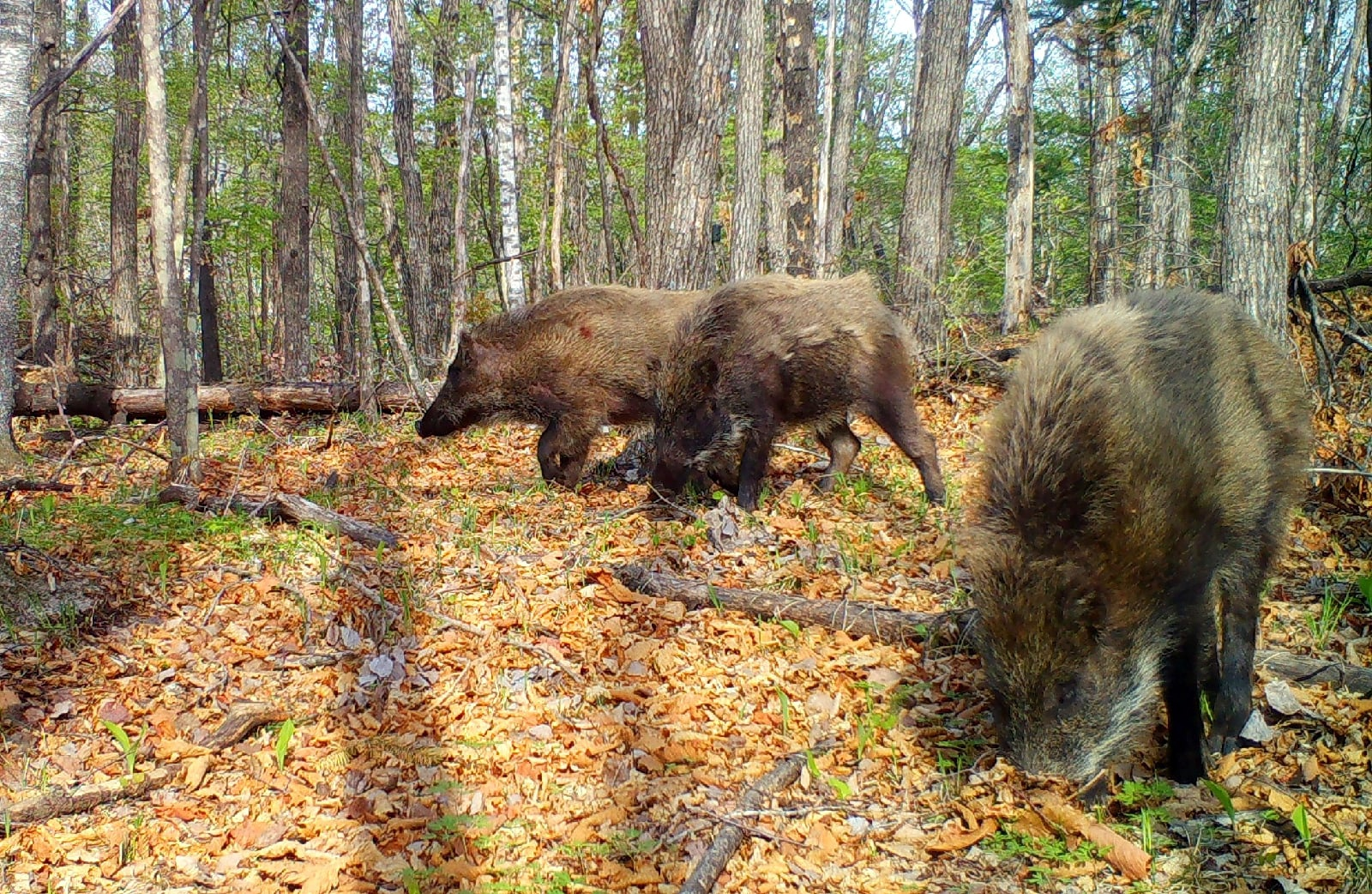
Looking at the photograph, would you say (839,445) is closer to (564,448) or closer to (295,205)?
(564,448)

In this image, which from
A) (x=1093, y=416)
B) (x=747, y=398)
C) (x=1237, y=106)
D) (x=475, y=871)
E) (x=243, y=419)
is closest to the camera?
(x=475, y=871)

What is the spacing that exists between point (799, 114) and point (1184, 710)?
10989mm

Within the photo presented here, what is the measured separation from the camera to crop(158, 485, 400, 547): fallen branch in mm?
5441

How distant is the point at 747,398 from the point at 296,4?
1045cm

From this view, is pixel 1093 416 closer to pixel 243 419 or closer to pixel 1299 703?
pixel 1299 703

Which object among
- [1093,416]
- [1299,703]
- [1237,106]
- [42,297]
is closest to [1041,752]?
[1093,416]

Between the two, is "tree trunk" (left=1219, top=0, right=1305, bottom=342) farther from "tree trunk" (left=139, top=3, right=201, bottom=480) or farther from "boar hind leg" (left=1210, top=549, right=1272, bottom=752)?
"tree trunk" (left=139, top=3, right=201, bottom=480)

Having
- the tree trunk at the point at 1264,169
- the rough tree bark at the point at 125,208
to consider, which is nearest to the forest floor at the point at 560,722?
the tree trunk at the point at 1264,169

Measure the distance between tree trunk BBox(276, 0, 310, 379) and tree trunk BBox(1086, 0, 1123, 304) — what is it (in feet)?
38.1

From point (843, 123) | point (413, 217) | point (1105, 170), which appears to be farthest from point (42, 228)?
point (1105, 170)

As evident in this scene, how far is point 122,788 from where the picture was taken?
134 inches

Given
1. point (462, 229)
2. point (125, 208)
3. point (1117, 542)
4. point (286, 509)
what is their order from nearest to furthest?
1. point (1117, 542)
2. point (286, 509)
3. point (462, 229)
4. point (125, 208)

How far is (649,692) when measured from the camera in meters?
4.07

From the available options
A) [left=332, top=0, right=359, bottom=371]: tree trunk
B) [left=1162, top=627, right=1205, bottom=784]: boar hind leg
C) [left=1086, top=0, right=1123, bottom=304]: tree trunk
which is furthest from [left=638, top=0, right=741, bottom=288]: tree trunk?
[left=1086, top=0, right=1123, bottom=304]: tree trunk
